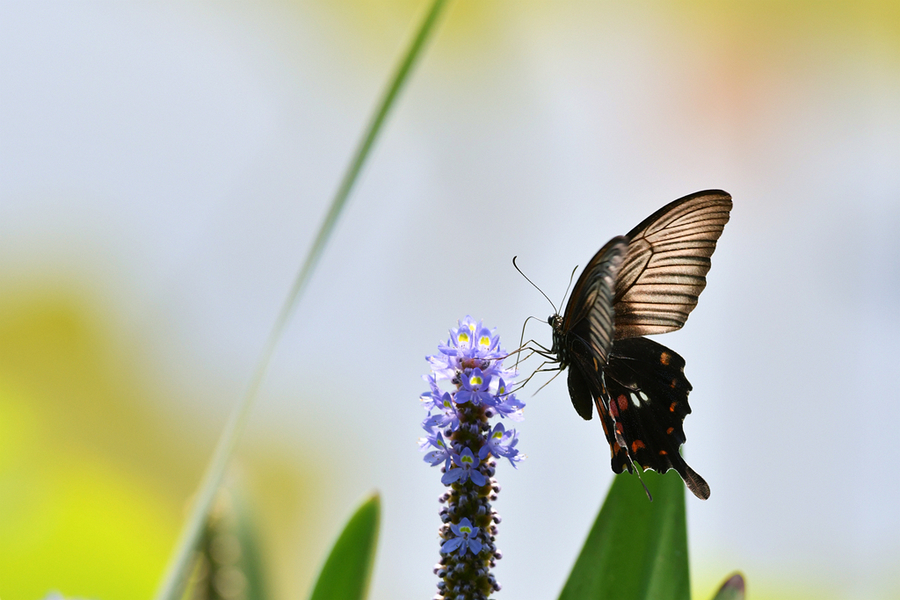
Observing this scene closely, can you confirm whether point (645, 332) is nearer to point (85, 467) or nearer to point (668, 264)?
point (668, 264)

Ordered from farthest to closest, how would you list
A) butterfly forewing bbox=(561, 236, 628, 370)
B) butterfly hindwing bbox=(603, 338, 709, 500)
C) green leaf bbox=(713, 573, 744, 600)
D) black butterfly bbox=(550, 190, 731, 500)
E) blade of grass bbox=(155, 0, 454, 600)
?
butterfly hindwing bbox=(603, 338, 709, 500) → black butterfly bbox=(550, 190, 731, 500) → butterfly forewing bbox=(561, 236, 628, 370) → green leaf bbox=(713, 573, 744, 600) → blade of grass bbox=(155, 0, 454, 600)

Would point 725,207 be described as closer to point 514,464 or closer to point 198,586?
point 514,464

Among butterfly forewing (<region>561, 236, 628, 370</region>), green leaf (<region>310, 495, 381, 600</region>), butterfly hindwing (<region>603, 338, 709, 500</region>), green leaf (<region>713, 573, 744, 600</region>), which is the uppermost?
butterfly forewing (<region>561, 236, 628, 370</region>)

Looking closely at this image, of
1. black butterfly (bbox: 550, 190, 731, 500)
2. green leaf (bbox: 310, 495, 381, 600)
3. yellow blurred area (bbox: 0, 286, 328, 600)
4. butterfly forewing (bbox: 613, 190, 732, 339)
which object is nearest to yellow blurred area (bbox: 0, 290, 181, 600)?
yellow blurred area (bbox: 0, 286, 328, 600)

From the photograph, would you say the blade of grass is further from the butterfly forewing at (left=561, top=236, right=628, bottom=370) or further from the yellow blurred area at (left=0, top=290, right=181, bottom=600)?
the yellow blurred area at (left=0, top=290, right=181, bottom=600)

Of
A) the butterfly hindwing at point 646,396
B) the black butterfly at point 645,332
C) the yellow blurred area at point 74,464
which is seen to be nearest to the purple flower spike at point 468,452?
the black butterfly at point 645,332

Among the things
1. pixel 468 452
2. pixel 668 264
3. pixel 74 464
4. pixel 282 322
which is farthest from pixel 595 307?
pixel 74 464

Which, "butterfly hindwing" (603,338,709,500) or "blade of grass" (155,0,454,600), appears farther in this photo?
"butterfly hindwing" (603,338,709,500)
